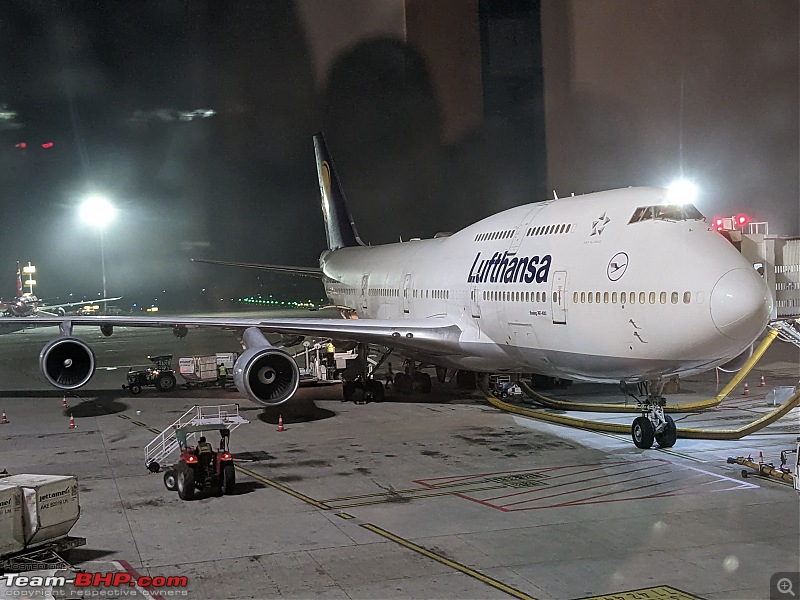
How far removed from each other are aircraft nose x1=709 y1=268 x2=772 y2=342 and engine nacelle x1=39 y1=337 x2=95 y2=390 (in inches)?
622

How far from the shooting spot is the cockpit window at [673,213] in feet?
46.2

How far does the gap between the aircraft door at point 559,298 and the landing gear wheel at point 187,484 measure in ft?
23.1

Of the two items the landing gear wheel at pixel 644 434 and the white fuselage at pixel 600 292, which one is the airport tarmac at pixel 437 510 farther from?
the white fuselage at pixel 600 292

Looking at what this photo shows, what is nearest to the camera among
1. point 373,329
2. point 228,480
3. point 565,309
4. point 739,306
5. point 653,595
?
point 653,595

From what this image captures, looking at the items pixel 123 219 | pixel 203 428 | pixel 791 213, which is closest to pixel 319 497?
pixel 203 428

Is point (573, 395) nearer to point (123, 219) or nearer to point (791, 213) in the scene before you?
point (791, 213)

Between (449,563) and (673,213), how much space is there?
7805 mm

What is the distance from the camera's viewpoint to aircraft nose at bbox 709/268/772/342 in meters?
12.5

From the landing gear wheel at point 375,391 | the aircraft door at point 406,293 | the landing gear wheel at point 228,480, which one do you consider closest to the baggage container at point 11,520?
the landing gear wheel at point 228,480

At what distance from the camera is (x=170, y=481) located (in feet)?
42.9

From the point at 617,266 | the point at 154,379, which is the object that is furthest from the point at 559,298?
the point at 154,379

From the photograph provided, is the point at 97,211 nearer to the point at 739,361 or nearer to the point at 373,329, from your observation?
the point at 373,329

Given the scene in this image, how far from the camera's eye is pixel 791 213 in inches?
926

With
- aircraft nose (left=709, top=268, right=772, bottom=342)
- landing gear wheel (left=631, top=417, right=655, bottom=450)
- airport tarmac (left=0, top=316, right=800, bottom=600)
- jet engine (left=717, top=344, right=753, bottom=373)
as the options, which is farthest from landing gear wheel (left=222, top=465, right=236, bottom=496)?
jet engine (left=717, top=344, right=753, bottom=373)
